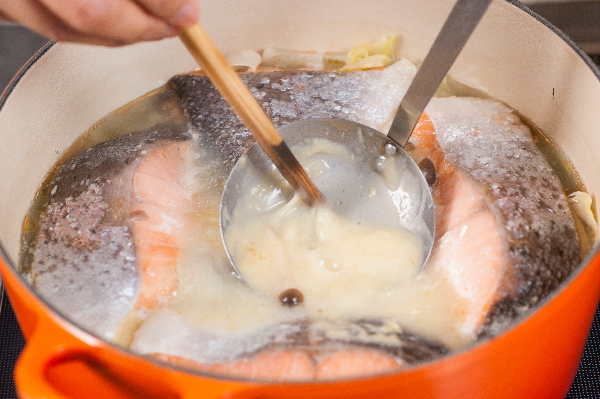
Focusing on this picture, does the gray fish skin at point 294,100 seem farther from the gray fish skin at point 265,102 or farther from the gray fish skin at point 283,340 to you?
the gray fish skin at point 283,340

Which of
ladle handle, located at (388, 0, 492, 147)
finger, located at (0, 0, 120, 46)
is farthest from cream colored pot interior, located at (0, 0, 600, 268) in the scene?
finger, located at (0, 0, 120, 46)

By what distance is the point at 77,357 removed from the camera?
1.90ft

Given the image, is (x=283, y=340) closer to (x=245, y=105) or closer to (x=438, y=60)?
(x=245, y=105)

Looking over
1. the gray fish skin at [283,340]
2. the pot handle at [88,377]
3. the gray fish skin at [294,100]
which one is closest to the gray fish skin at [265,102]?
the gray fish skin at [294,100]

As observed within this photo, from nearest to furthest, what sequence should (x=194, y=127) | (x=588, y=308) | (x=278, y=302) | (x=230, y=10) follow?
(x=588, y=308) < (x=278, y=302) < (x=194, y=127) < (x=230, y=10)

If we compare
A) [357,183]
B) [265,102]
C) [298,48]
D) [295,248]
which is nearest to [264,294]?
[295,248]

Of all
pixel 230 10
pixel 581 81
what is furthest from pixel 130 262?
pixel 581 81

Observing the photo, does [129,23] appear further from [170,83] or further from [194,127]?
[170,83]

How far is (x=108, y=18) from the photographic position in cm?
52

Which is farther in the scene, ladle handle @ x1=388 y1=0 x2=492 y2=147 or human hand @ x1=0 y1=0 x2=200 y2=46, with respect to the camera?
ladle handle @ x1=388 y1=0 x2=492 y2=147

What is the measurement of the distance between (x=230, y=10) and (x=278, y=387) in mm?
876

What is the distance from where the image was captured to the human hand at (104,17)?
1.67ft

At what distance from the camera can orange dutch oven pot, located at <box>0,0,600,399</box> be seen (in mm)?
543

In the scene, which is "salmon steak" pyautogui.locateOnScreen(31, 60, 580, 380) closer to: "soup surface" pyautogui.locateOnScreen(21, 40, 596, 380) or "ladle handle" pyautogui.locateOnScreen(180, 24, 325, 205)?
"soup surface" pyautogui.locateOnScreen(21, 40, 596, 380)
